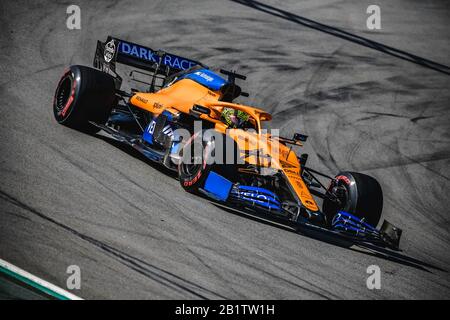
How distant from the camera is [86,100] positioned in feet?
30.5

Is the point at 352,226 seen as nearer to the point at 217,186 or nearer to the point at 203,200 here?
the point at 217,186

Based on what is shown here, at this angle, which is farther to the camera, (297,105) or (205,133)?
(297,105)

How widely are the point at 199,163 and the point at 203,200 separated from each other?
502mm

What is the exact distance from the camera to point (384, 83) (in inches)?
576

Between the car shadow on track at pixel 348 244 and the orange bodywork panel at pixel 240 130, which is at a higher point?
the orange bodywork panel at pixel 240 130

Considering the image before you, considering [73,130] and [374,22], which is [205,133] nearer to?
[73,130]

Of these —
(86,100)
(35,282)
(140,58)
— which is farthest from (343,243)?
(140,58)

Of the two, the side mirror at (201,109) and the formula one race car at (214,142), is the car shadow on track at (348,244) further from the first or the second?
the side mirror at (201,109)

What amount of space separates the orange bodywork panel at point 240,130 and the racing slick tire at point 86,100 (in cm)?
52

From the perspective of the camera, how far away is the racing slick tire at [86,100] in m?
9.27

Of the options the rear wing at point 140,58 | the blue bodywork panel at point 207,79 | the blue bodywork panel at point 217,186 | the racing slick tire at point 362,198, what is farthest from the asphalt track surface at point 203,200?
the blue bodywork panel at point 207,79

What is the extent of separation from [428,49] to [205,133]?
10.9 meters
